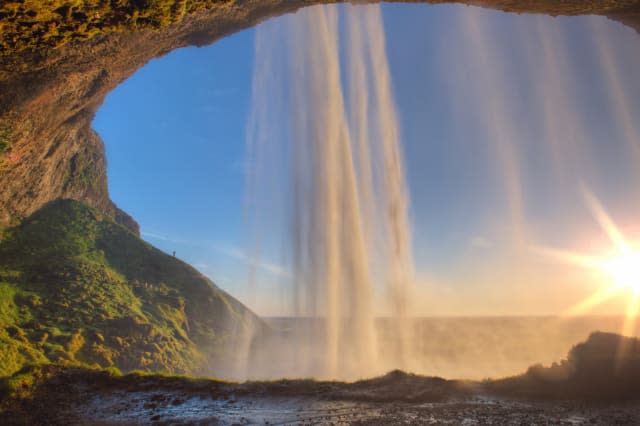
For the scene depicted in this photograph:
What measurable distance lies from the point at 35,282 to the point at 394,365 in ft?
161

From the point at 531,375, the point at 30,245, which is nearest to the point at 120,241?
the point at 30,245

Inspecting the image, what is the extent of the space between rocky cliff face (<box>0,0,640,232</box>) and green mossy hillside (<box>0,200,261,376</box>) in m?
5.15

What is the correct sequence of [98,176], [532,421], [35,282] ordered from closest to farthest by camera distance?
1. [532,421]
2. [35,282]
3. [98,176]

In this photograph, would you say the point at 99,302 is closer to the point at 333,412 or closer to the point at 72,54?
the point at 72,54

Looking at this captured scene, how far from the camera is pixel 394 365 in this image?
49.6m

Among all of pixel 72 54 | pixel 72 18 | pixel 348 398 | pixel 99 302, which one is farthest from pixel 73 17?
pixel 99 302

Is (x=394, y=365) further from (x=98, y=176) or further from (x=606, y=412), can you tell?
(x=98, y=176)

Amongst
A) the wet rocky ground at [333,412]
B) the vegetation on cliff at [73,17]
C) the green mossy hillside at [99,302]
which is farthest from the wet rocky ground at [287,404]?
the green mossy hillside at [99,302]

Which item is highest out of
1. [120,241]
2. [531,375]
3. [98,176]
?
[98,176]

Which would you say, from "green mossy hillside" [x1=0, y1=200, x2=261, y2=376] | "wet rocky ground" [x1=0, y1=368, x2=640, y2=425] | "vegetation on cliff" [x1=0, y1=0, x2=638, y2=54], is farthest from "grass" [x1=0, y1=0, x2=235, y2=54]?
"green mossy hillside" [x1=0, y1=200, x2=261, y2=376]

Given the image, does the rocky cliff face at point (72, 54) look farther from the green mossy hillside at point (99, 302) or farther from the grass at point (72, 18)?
the green mossy hillside at point (99, 302)

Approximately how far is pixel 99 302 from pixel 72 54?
1270 inches

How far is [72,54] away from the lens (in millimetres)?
23859

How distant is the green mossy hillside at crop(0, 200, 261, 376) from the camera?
32.9 m
